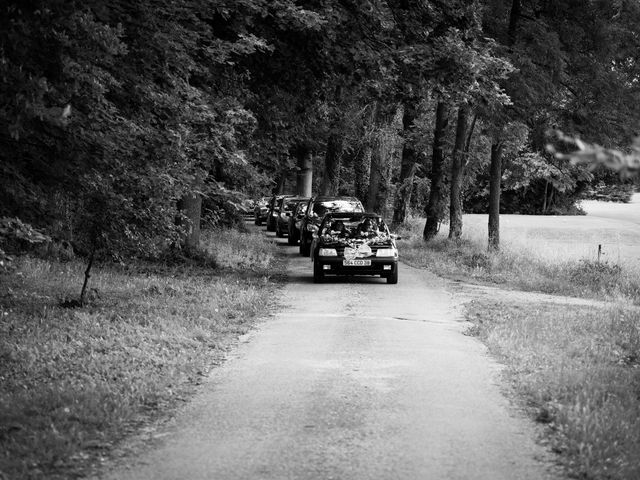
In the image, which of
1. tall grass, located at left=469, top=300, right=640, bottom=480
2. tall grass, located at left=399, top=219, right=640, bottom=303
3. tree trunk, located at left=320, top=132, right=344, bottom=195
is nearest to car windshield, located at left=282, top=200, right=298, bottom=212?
tree trunk, located at left=320, top=132, right=344, bottom=195

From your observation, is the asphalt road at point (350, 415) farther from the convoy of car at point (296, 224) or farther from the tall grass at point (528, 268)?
the convoy of car at point (296, 224)

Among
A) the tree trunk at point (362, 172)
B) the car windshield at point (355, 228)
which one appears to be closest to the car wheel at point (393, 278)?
the car windshield at point (355, 228)

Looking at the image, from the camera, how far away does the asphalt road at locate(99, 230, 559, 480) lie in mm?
6410

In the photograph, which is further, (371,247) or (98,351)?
(371,247)

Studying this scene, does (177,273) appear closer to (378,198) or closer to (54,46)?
(54,46)

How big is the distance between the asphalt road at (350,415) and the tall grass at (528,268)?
7720 mm

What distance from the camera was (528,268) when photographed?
23.7 metres

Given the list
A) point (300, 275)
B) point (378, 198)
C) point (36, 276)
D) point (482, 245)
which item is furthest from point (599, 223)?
point (36, 276)

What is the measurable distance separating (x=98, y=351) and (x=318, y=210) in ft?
71.1

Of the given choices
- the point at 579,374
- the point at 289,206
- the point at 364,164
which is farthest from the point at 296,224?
the point at 579,374

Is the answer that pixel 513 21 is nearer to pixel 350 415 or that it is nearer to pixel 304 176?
pixel 350 415

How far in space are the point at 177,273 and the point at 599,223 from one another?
Answer: 47956 mm

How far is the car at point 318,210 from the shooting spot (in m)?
30.7

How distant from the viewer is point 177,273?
2039 cm
